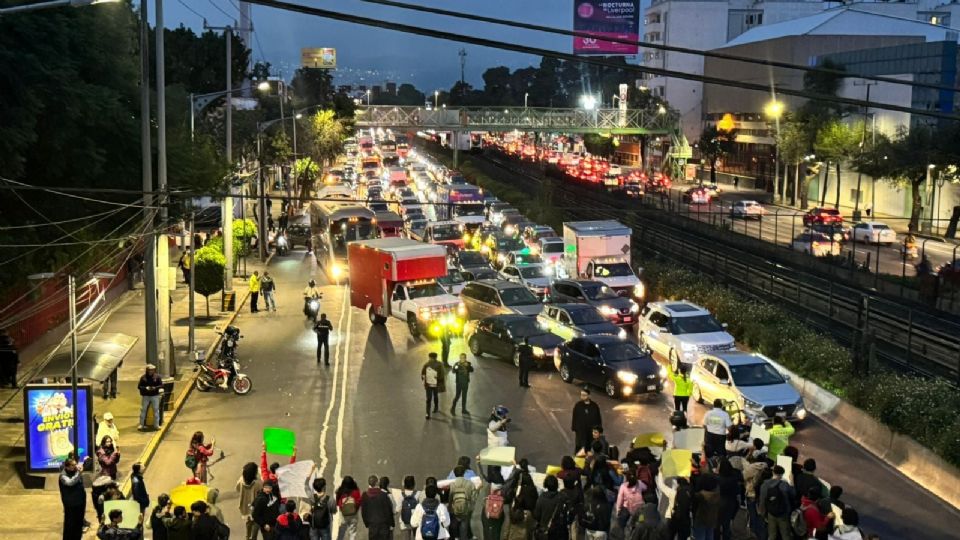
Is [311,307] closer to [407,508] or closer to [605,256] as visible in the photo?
[605,256]

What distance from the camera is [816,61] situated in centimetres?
8819

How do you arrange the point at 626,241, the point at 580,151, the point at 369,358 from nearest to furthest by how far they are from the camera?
1. the point at 369,358
2. the point at 626,241
3. the point at 580,151

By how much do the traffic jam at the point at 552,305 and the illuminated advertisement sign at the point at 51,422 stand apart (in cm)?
1130

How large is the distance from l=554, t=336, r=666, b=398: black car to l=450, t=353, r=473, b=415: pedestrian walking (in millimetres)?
3463

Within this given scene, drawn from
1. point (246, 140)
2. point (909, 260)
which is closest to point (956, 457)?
point (909, 260)

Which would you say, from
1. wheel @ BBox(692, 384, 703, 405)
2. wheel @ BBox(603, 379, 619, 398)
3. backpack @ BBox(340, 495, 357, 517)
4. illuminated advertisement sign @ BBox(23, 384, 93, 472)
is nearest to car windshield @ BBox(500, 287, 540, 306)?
wheel @ BBox(603, 379, 619, 398)

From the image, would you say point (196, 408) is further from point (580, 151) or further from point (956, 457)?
point (580, 151)

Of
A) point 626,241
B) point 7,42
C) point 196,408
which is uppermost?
point 7,42

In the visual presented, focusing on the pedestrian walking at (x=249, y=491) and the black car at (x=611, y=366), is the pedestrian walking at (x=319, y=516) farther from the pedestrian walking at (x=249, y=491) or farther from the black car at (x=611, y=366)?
the black car at (x=611, y=366)

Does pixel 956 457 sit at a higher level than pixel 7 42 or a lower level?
lower

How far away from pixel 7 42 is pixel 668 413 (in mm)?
15574

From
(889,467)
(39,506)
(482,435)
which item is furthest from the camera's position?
(482,435)

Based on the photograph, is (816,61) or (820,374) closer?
(820,374)

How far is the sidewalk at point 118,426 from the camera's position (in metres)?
16.0
